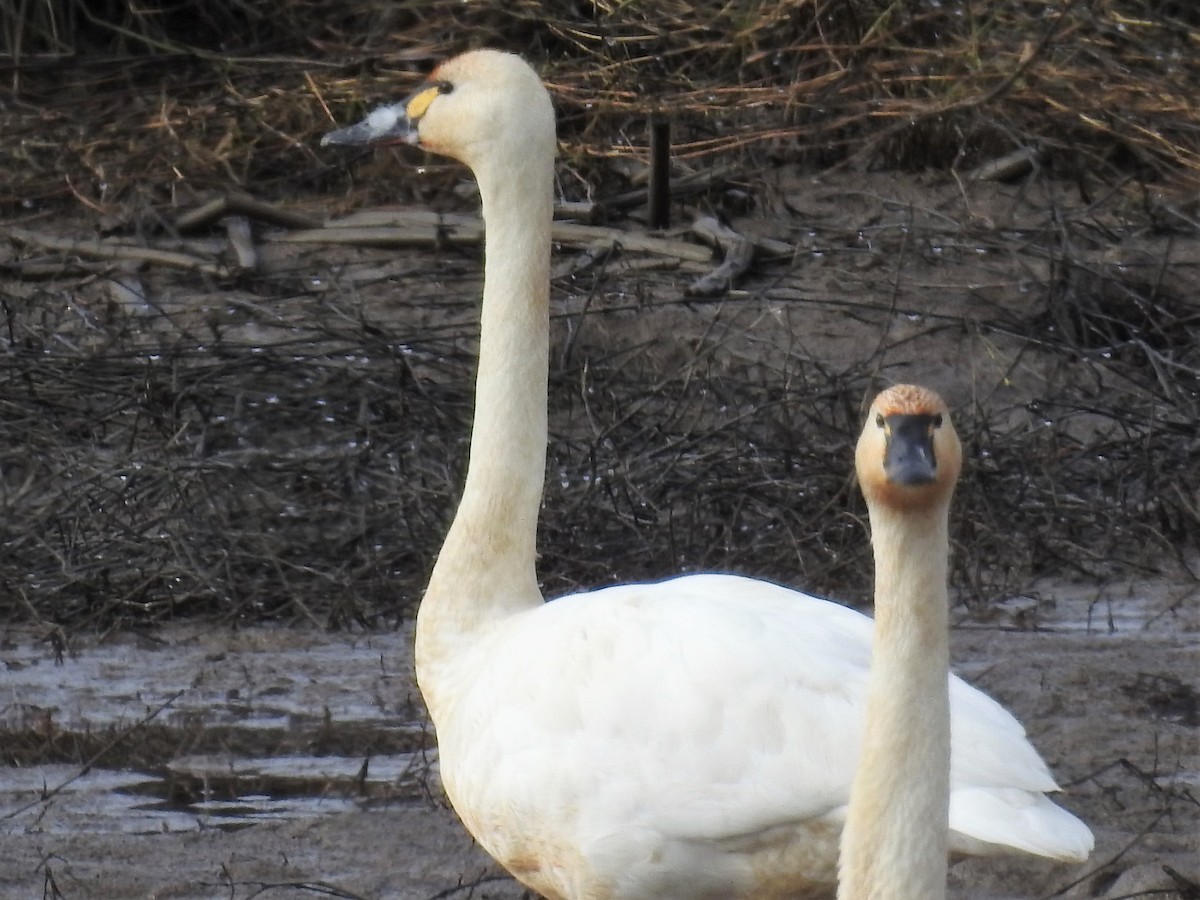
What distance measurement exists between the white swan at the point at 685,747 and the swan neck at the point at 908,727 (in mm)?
475

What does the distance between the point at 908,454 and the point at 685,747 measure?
99 cm

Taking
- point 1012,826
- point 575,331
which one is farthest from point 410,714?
point 1012,826

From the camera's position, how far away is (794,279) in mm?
8562

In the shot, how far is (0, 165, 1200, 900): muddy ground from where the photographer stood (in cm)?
432

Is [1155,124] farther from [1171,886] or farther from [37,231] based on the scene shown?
[1171,886]

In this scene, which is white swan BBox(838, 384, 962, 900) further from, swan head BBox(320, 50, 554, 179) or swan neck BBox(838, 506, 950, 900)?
swan head BBox(320, 50, 554, 179)

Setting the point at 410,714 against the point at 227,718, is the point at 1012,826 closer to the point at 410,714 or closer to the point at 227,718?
the point at 410,714

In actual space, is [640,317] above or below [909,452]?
below

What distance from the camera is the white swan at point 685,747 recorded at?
3.20 m

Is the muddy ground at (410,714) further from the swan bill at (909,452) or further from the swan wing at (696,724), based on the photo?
the swan bill at (909,452)

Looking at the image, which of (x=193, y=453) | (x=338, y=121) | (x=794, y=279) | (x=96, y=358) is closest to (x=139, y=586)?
(x=193, y=453)

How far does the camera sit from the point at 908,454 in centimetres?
243

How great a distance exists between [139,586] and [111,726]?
85 centimetres

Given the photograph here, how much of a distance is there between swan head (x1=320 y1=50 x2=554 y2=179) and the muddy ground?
4.67 ft
